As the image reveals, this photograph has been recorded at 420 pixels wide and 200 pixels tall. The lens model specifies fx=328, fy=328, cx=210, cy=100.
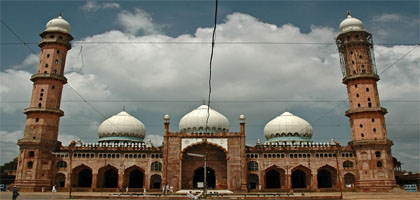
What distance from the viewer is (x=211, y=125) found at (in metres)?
48.1

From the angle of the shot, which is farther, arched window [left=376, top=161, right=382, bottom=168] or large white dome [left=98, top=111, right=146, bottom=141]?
large white dome [left=98, top=111, right=146, bottom=141]

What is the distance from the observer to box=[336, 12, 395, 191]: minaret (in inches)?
1629

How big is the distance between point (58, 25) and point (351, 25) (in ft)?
135

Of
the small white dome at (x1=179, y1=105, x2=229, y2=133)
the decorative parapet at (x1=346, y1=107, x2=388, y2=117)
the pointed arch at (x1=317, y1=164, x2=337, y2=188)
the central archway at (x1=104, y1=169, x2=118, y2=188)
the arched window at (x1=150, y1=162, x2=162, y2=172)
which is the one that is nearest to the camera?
the decorative parapet at (x1=346, y1=107, x2=388, y2=117)

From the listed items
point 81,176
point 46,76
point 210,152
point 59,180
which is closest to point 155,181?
point 210,152

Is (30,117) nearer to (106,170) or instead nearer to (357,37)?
(106,170)

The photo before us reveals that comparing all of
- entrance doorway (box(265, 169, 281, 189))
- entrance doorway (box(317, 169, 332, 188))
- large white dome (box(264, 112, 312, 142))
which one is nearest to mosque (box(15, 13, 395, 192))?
entrance doorway (box(317, 169, 332, 188))

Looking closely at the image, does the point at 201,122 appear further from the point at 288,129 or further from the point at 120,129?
the point at 288,129

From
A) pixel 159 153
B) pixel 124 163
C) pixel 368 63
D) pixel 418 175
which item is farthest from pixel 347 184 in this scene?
pixel 124 163

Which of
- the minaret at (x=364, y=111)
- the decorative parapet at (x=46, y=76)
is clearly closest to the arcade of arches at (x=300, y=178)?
the minaret at (x=364, y=111)

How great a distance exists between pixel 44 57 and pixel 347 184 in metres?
45.1

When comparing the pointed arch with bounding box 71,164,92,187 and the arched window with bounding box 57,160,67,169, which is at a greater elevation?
the arched window with bounding box 57,160,67,169

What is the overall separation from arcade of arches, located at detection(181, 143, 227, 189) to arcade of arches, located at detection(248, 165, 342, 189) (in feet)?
13.4

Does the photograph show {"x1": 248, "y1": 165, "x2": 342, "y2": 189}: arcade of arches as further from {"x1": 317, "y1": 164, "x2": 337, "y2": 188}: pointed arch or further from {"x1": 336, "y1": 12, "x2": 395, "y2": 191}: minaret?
{"x1": 336, "y1": 12, "x2": 395, "y2": 191}: minaret
